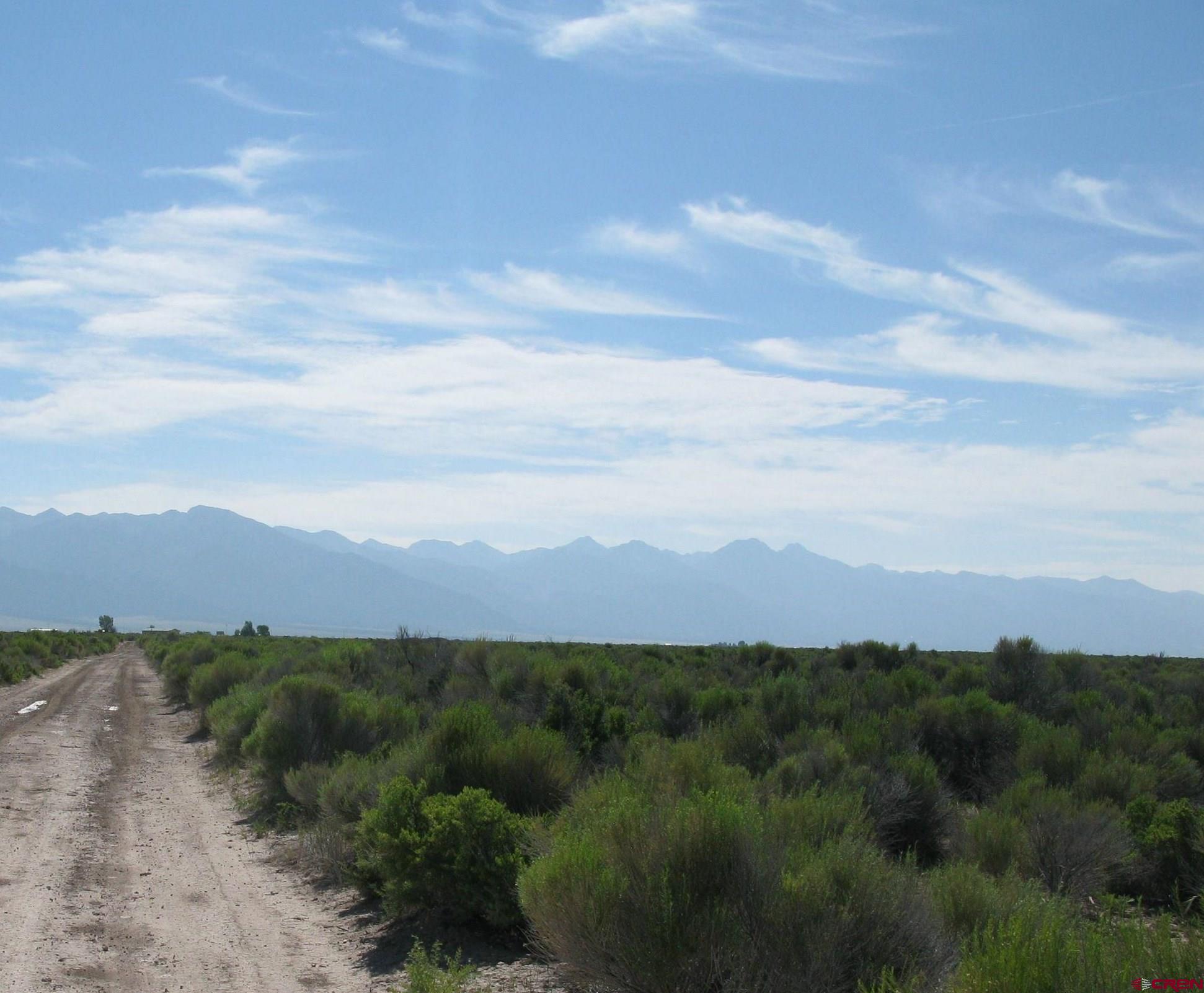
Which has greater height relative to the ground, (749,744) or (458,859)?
(749,744)

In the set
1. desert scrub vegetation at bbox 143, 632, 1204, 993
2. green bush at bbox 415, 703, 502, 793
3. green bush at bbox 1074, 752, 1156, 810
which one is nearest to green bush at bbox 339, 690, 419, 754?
desert scrub vegetation at bbox 143, 632, 1204, 993

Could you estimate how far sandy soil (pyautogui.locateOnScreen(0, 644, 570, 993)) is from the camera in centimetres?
744

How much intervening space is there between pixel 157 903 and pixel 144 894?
387 millimetres

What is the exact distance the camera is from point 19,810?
44.2 ft

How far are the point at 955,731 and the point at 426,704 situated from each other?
30.4 ft

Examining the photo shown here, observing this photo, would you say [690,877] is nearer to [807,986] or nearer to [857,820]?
[807,986]

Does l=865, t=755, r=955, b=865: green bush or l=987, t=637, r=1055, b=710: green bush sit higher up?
l=987, t=637, r=1055, b=710: green bush

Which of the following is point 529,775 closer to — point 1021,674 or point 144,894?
point 144,894

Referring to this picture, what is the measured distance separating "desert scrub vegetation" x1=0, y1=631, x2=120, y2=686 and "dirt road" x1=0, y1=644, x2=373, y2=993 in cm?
2600

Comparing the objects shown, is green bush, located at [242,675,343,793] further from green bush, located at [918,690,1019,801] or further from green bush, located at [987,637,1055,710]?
green bush, located at [987,637,1055,710]

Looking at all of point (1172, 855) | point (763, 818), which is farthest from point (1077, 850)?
point (763, 818)

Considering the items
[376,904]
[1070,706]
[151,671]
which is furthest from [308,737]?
[151,671]

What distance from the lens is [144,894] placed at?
31.6ft

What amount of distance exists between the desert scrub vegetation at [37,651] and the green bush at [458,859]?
3588 cm
